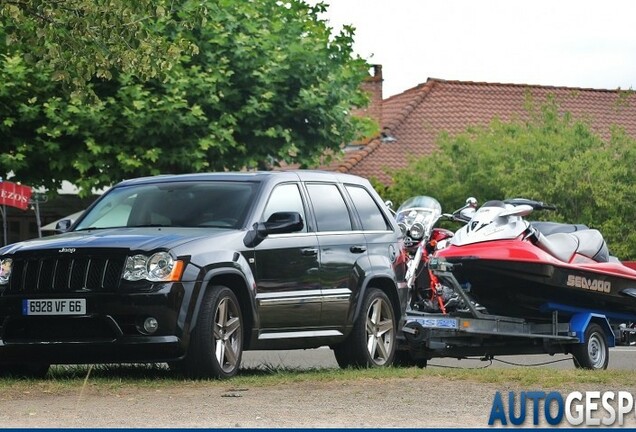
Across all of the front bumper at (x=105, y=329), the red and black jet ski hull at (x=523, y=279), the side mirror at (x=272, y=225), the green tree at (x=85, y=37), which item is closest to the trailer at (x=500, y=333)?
the red and black jet ski hull at (x=523, y=279)

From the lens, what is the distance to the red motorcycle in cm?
1683

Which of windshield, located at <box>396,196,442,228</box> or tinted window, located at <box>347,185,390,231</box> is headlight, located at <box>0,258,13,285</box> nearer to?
tinted window, located at <box>347,185,390,231</box>

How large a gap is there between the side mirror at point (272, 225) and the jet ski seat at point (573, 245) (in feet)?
12.1

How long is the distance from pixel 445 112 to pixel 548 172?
19.3 metres

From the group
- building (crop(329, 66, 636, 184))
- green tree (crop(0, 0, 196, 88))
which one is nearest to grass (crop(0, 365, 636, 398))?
green tree (crop(0, 0, 196, 88))

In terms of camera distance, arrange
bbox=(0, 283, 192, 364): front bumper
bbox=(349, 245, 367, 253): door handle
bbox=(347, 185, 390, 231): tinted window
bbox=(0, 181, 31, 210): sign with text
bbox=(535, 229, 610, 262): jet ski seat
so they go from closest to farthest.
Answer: bbox=(0, 283, 192, 364): front bumper, bbox=(349, 245, 367, 253): door handle, bbox=(347, 185, 390, 231): tinted window, bbox=(535, 229, 610, 262): jet ski seat, bbox=(0, 181, 31, 210): sign with text

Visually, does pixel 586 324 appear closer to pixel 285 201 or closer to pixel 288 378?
pixel 285 201

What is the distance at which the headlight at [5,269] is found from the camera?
45.5 ft

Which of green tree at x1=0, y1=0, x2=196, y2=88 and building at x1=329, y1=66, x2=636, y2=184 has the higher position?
green tree at x1=0, y1=0, x2=196, y2=88

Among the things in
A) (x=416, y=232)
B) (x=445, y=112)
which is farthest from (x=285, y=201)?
(x=445, y=112)

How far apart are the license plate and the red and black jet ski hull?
4.45m

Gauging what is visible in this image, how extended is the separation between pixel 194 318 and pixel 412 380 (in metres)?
1.76

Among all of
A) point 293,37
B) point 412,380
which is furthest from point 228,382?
point 293,37

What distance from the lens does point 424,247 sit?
17.2 metres
